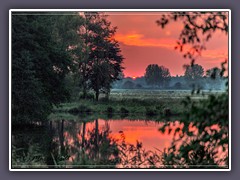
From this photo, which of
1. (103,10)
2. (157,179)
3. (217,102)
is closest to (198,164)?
(157,179)

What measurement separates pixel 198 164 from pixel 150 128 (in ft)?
2.57

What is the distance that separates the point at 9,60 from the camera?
25.2ft

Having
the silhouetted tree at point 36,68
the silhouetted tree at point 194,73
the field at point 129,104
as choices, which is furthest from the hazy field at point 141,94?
the silhouetted tree at point 36,68

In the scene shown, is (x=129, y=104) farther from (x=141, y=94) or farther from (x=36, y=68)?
(x=36, y=68)

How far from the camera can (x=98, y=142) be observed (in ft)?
26.4

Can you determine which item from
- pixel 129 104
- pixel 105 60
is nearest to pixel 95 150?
pixel 129 104

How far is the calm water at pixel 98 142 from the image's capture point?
787 cm

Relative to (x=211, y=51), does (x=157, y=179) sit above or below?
below

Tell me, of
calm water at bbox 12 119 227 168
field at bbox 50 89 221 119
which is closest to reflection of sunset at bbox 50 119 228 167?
calm water at bbox 12 119 227 168

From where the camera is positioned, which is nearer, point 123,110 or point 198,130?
point 198,130

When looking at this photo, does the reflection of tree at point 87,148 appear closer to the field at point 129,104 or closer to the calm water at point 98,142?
the calm water at point 98,142

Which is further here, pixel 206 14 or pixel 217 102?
pixel 206 14
